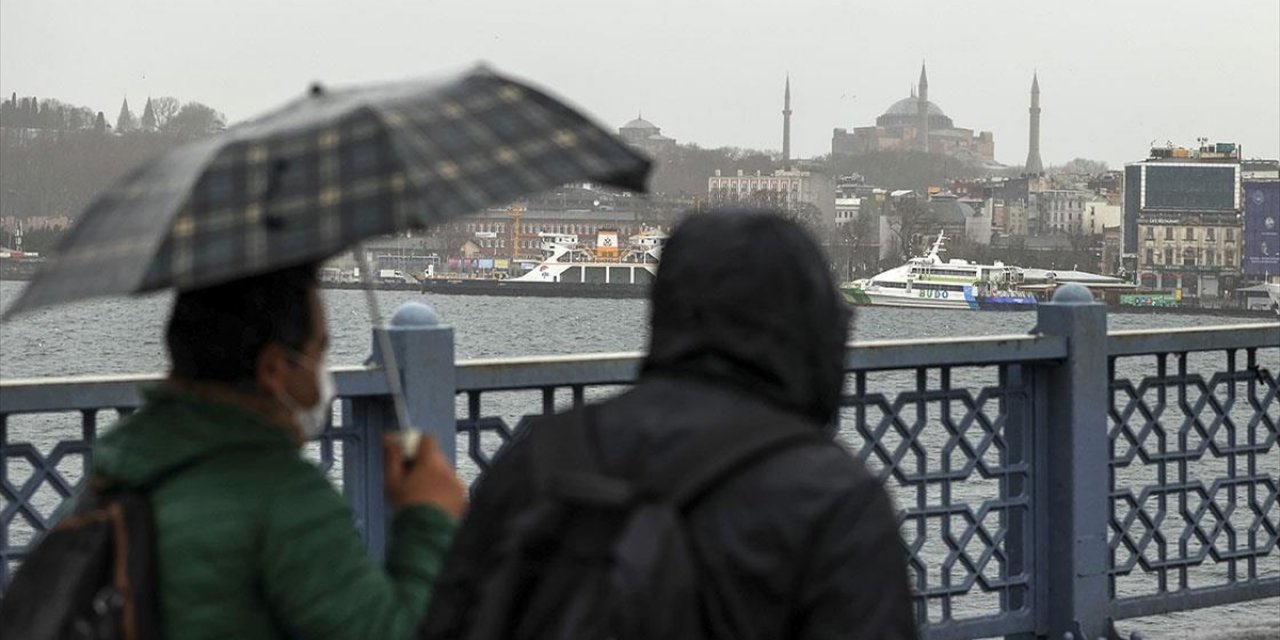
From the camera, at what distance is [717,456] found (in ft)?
6.63

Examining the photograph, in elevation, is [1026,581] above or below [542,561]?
below

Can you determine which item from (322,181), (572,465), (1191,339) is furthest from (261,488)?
(1191,339)

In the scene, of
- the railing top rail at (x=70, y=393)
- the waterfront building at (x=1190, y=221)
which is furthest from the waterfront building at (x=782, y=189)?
the railing top rail at (x=70, y=393)

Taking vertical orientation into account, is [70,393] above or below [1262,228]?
above

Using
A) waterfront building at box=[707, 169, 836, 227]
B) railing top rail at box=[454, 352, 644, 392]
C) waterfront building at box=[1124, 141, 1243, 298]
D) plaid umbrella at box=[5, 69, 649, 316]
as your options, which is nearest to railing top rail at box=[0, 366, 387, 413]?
railing top rail at box=[454, 352, 644, 392]

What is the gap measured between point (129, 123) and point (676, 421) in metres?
101

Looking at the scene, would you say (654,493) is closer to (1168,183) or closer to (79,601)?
(79,601)

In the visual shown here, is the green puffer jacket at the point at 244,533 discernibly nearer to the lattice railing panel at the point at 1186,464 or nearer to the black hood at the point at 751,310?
the black hood at the point at 751,310

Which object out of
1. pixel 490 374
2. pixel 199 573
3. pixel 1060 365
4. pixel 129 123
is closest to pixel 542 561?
pixel 199 573

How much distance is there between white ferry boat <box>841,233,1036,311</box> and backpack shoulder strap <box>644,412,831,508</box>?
100787 millimetres

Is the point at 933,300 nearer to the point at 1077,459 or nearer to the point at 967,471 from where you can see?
the point at 1077,459

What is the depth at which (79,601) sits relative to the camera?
245 cm

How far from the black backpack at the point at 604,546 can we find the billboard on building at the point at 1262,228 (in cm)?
8017

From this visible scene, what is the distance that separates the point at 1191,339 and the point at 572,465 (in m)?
5.02
